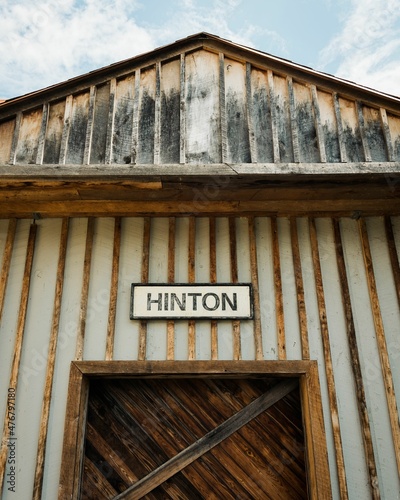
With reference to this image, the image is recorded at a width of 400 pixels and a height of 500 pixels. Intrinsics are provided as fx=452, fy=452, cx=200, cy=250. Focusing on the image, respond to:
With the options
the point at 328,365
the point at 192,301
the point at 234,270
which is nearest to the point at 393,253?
the point at 328,365

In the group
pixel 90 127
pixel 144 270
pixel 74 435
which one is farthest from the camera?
pixel 144 270

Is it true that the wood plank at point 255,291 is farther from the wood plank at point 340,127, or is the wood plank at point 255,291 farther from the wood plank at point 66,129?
the wood plank at point 66,129

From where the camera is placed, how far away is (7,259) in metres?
4.05

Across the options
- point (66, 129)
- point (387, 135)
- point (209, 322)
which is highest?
point (66, 129)

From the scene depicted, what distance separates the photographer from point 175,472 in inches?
148

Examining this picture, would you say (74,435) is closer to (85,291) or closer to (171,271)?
(85,291)

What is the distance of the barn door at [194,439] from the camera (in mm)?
3732

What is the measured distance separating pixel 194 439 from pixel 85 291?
5.17 ft

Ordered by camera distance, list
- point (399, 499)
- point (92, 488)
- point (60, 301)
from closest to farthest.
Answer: point (399, 499)
point (92, 488)
point (60, 301)

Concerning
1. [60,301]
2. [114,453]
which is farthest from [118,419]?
[60,301]

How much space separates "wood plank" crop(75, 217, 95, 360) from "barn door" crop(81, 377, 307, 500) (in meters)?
0.39

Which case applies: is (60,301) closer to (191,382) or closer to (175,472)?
(191,382)

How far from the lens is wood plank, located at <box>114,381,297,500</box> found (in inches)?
146

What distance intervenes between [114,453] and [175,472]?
1.75 feet
